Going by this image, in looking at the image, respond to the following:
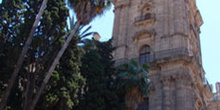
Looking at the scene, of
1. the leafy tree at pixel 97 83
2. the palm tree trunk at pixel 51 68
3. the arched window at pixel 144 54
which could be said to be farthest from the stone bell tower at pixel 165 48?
the palm tree trunk at pixel 51 68

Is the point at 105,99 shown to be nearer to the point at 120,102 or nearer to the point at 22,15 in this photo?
the point at 120,102

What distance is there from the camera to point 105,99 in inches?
870

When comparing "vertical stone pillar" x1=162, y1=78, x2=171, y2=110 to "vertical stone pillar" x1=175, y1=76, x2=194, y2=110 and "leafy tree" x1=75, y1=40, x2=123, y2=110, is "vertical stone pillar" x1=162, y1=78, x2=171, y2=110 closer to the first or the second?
"vertical stone pillar" x1=175, y1=76, x2=194, y2=110

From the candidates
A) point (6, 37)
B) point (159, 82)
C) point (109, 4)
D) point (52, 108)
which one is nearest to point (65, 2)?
point (109, 4)

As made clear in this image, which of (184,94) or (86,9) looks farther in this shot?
(184,94)

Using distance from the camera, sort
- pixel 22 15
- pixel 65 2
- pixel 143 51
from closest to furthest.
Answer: pixel 22 15 < pixel 65 2 < pixel 143 51

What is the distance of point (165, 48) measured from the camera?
28.0 metres

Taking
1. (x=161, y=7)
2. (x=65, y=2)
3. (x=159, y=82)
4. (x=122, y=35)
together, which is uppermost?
(x=161, y=7)

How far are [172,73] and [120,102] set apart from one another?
17.7 ft

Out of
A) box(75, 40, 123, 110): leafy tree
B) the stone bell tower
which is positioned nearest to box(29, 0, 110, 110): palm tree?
box(75, 40, 123, 110): leafy tree

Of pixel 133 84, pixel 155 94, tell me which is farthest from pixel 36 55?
pixel 155 94

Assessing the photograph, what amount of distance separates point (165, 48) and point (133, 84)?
25.3ft

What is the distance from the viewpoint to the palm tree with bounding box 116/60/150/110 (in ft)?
69.9

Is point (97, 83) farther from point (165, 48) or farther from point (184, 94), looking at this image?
point (165, 48)
